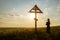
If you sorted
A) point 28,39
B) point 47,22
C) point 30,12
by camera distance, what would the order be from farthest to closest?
point 47,22
point 30,12
point 28,39

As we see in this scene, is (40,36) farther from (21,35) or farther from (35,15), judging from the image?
(35,15)

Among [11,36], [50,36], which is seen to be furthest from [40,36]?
[11,36]

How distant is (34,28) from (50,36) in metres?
2.90

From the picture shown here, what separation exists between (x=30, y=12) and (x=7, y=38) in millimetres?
3774

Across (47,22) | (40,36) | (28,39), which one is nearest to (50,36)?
(40,36)

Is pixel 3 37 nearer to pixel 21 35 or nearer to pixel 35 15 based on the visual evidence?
pixel 21 35

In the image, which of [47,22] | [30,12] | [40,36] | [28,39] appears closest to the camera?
[28,39]

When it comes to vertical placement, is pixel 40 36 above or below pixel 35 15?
below

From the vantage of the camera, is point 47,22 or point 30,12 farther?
point 47,22

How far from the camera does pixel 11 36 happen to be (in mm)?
15555

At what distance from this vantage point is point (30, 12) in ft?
57.6

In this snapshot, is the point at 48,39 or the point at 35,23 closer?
the point at 48,39

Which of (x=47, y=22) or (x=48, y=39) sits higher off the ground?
(x=47, y=22)

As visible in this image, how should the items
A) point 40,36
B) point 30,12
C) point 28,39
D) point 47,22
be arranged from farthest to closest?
point 47,22
point 30,12
point 40,36
point 28,39
